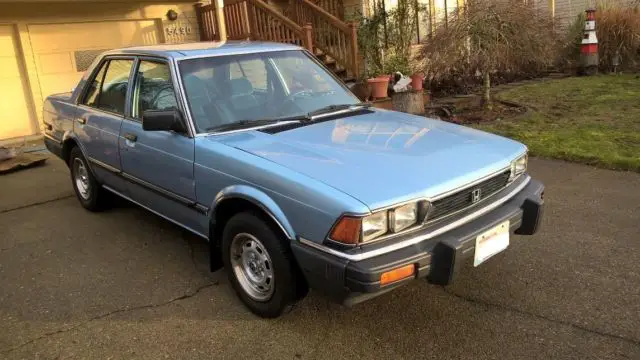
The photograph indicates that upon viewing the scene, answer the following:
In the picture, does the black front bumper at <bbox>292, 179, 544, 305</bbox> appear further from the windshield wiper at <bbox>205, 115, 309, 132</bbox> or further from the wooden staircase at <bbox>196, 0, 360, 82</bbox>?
the wooden staircase at <bbox>196, 0, 360, 82</bbox>

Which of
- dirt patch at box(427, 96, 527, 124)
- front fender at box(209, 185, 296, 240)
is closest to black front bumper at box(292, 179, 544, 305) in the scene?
front fender at box(209, 185, 296, 240)

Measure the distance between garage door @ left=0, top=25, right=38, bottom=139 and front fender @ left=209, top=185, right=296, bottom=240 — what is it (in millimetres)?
7768

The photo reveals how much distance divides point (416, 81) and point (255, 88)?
5.83 m

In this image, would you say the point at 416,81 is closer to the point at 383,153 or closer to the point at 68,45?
the point at 68,45

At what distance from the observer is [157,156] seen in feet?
12.7

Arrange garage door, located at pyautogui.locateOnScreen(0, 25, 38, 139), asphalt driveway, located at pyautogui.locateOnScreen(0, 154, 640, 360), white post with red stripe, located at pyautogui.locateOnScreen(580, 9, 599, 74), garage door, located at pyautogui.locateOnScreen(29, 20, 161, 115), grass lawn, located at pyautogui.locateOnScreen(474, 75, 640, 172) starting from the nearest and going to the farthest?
1. asphalt driveway, located at pyautogui.locateOnScreen(0, 154, 640, 360)
2. grass lawn, located at pyautogui.locateOnScreen(474, 75, 640, 172)
3. garage door, located at pyautogui.locateOnScreen(0, 25, 38, 139)
4. garage door, located at pyautogui.locateOnScreen(29, 20, 161, 115)
5. white post with red stripe, located at pyautogui.locateOnScreen(580, 9, 599, 74)

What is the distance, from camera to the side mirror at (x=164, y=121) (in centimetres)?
350

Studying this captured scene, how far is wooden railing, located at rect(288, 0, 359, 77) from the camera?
10133mm

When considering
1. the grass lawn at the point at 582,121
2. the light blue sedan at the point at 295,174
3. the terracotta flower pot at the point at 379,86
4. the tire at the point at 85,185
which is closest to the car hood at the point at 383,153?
the light blue sedan at the point at 295,174

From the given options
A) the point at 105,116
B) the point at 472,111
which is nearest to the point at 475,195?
the point at 105,116

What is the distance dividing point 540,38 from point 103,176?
6712 mm

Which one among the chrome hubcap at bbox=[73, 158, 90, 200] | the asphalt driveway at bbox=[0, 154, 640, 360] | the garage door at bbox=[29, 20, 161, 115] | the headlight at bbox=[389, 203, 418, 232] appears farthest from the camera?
the garage door at bbox=[29, 20, 161, 115]

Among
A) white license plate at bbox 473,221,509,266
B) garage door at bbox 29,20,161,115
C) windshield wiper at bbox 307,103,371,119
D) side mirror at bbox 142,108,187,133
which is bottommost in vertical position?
white license plate at bbox 473,221,509,266

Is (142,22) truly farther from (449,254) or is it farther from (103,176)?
(449,254)
